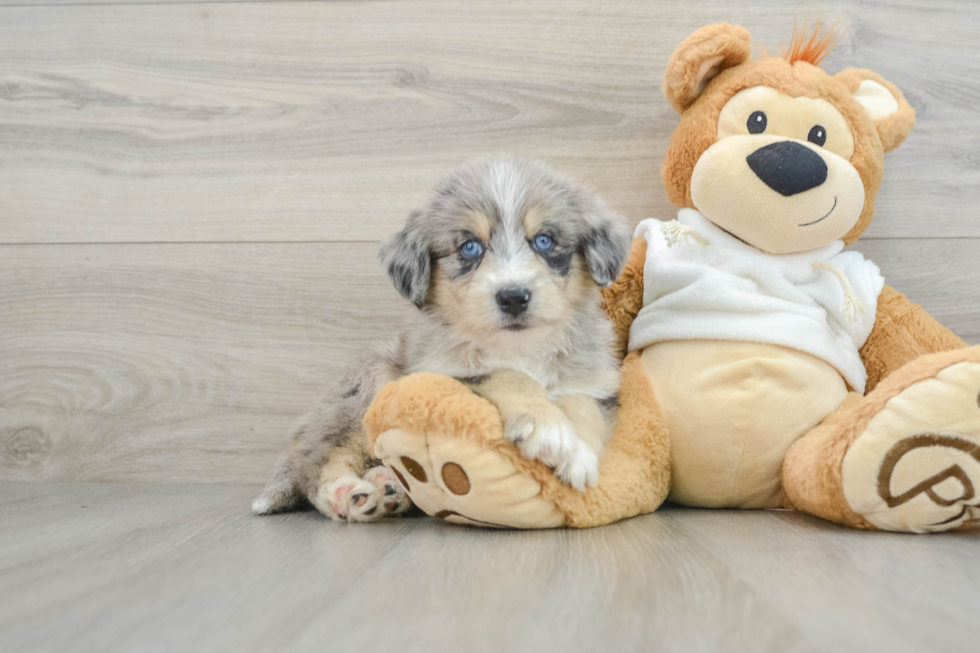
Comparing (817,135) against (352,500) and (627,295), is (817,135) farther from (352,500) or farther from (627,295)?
(352,500)

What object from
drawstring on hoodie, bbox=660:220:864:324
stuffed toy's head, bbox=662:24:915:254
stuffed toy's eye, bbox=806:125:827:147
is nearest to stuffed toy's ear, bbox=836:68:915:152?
stuffed toy's head, bbox=662:24:915:254

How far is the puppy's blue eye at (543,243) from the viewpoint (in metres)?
1.59

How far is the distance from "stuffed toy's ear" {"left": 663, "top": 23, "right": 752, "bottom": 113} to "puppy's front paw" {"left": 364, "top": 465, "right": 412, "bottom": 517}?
48.4 inches

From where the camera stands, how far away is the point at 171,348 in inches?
89.6

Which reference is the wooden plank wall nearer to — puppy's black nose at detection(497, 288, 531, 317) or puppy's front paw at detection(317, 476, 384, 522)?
puppy's front paw at detection(317, 476, 384, 522)

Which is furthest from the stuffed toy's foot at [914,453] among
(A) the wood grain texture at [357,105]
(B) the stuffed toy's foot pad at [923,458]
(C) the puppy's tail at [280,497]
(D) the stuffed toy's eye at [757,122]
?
(C) the puppy's tail at [280,497]

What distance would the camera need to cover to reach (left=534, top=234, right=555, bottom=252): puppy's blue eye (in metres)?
1.59

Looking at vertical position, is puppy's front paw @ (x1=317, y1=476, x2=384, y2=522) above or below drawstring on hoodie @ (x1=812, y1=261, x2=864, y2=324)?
below

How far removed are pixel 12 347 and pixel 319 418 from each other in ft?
4.09

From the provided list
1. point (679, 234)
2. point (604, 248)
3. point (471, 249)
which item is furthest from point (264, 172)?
point (679, 234)

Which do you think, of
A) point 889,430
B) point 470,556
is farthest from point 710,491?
point 470,556

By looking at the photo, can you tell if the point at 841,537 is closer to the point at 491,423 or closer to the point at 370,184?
the point at 491,423

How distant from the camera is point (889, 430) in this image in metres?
1.30

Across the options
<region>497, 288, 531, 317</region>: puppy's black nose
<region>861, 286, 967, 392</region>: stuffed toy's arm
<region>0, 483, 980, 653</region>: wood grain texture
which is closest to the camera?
<region>0, 483, 980, 653</region>: wood grain texture
